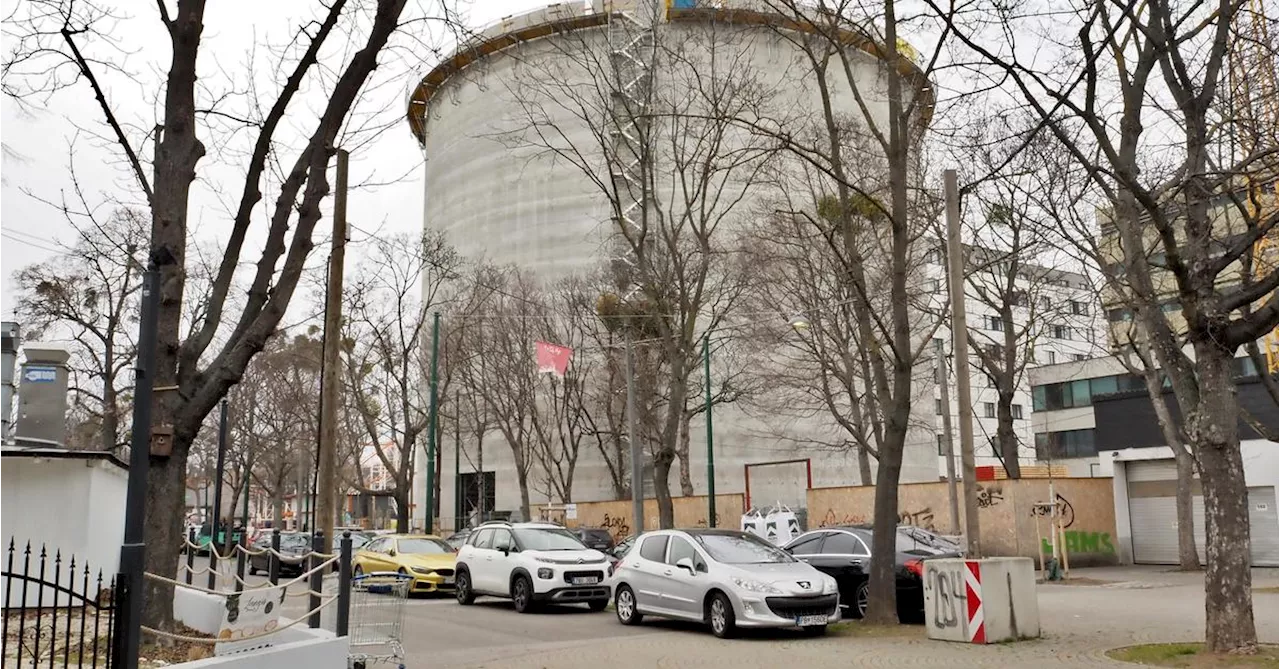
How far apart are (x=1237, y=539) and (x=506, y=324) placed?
31969mm

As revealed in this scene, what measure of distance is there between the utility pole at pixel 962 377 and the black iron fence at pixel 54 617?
1004 cm

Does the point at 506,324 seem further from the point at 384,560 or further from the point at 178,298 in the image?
the point at 178,298

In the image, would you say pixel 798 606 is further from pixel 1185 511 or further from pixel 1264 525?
pixel 1264 525

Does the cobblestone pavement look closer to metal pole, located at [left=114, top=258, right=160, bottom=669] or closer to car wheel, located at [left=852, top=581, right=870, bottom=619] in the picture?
car wheel, located at [left=852, top=581, right=870, bottom=619]

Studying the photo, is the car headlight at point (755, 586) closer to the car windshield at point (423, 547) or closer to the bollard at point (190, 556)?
the bollard at point (190, 556)

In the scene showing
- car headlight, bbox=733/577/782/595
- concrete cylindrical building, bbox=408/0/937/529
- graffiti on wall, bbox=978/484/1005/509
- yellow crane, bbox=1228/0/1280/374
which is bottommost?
car headlight, bbox=733/577/782/595

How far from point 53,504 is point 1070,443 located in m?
54.9

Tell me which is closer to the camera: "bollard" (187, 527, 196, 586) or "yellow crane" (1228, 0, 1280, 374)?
"yellow crane" (1228, 0, 1280, 374)

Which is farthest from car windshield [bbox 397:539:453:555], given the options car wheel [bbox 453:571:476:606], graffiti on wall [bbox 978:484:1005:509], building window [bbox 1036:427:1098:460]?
building window [bbox 1036:427:1098:460]

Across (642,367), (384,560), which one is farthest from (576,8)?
(384,560)

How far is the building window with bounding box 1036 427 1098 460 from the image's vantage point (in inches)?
2327

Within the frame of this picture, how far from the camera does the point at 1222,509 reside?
1131 centimetres

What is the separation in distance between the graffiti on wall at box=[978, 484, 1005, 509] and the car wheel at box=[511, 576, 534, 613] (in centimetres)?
1582

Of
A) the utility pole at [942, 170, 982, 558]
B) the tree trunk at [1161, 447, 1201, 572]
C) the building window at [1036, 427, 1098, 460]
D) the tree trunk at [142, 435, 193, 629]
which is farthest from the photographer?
the building window at [1036, 427, 1098, 460]
